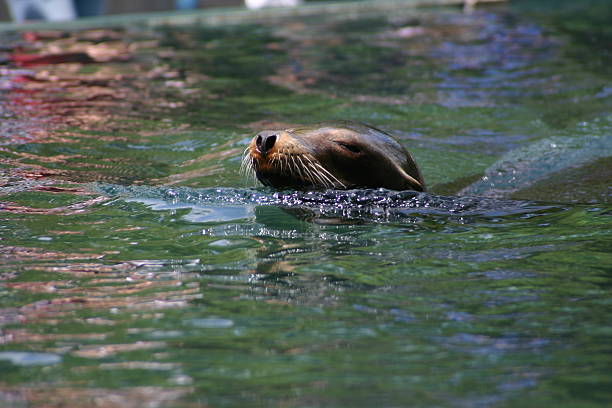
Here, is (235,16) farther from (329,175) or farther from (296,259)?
(296,259)

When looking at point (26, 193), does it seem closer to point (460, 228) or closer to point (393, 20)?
point (460, 228)

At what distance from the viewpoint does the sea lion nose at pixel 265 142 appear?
13.9 feet

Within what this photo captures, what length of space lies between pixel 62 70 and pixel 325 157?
736 centimetres

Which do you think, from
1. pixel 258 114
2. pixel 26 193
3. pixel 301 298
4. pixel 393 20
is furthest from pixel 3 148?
pixel 393 20

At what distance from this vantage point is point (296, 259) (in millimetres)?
3344

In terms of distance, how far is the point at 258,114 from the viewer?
8273 millimetres

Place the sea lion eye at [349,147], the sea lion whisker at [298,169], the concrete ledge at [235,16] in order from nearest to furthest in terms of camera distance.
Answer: the sea lion whisker at [298,169], the sea lion eye at [349,147], the concrete ledge at [235,16]

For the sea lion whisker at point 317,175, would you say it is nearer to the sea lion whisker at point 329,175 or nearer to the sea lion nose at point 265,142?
the sea lion whisker at point 329,175

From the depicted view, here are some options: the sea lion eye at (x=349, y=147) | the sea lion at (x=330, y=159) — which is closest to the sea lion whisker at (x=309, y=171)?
the sea lion at (x=330, y=159)

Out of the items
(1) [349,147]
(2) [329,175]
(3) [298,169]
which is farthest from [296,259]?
(1) [349,147]

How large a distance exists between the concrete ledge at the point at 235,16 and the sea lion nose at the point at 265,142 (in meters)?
13.3

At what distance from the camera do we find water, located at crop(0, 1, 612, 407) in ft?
7.05

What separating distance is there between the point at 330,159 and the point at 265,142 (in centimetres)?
40

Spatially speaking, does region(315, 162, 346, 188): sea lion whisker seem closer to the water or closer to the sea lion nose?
the water
